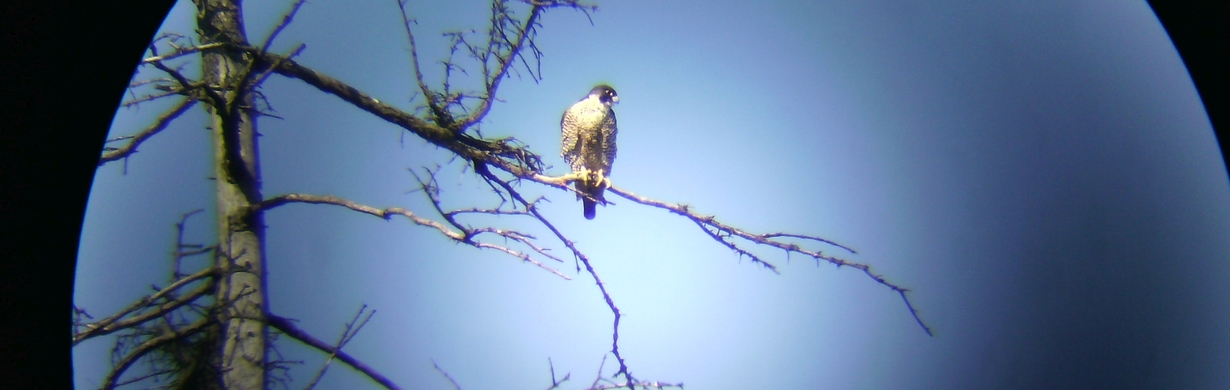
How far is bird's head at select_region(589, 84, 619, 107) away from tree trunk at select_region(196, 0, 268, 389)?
7.11 feet

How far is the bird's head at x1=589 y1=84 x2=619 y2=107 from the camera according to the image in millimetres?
4203

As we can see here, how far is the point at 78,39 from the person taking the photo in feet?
4.65

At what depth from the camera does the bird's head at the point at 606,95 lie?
420 centimetres

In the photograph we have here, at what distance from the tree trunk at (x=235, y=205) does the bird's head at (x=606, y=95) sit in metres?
2.17

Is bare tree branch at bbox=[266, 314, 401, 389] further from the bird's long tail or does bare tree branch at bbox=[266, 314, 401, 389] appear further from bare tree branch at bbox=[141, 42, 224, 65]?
the bird's long tail

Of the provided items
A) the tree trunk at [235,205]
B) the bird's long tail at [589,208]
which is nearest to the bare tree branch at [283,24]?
the tree trunk at [235,205]

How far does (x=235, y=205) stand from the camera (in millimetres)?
2326

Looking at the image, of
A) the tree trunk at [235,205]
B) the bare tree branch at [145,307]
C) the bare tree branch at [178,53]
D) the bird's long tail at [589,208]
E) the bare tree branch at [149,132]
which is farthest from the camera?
the bird's long tail at [589,208]

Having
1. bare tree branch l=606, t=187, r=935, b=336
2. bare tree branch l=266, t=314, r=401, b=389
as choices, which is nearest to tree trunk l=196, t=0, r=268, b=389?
bare tree branch l=266, t=314, r=401, b=389

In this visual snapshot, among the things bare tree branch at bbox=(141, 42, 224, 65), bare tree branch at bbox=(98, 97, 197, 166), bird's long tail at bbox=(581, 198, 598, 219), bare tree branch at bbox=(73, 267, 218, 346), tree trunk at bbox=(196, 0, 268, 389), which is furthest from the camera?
bird's long tail at bbox=(581, 198, 598, 219)

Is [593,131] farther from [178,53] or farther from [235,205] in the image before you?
[178,53]

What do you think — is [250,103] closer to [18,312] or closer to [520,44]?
[520,44]

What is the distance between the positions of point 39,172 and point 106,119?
0.56ft

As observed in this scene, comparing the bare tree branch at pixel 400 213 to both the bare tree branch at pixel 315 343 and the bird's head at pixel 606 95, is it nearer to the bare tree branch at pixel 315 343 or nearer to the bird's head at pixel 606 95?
the bare tree branch at pixel 315 343
